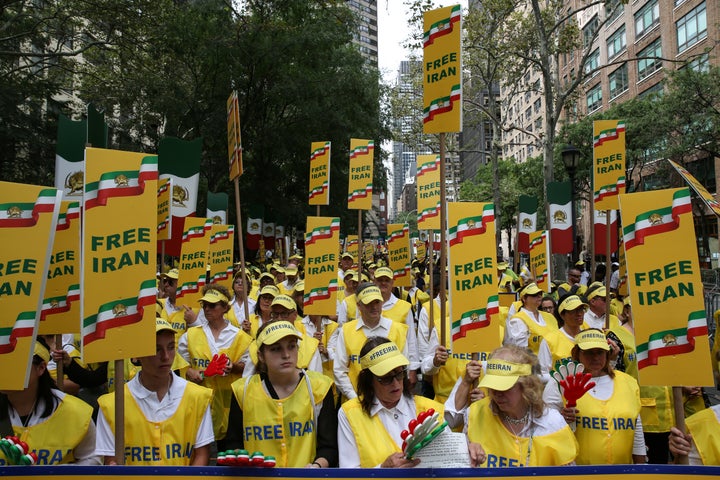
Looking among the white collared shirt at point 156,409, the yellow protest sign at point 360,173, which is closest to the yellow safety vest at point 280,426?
the white collared shirt at point 156,409

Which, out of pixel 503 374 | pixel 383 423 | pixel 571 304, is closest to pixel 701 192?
pixel 571 304

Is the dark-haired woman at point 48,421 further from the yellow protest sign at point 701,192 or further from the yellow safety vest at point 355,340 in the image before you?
the yellow protest sign at point 701,192

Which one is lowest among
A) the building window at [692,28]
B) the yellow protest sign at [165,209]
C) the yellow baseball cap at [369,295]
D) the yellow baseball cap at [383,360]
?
Result: the yellow baseball cap at [383,360]

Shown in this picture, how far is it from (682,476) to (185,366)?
3.65 metres

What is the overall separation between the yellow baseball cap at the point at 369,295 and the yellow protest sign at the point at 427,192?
140 inches

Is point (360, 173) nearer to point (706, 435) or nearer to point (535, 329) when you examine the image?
point (535, 329)

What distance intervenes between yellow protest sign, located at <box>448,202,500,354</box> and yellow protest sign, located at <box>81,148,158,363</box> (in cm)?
212

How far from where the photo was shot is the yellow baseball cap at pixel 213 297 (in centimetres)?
559

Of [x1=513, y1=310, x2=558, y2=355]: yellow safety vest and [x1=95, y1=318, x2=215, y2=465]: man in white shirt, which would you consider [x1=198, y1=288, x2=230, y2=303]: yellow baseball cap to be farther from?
[x1=513, y1=310, x2=558, y2=355]: yellow safety vest

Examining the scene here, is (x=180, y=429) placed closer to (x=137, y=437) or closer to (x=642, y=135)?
(x=137, y=437)

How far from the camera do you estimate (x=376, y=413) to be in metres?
3.34

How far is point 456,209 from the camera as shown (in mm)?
4383

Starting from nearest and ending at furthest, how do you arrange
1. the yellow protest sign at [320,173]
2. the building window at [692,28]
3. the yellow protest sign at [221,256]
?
the yellow protest sign at [221,256]
the yellow protest sign at [320,173]
the building window at [692,28]

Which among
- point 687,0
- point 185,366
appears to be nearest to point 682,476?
point 185,366
